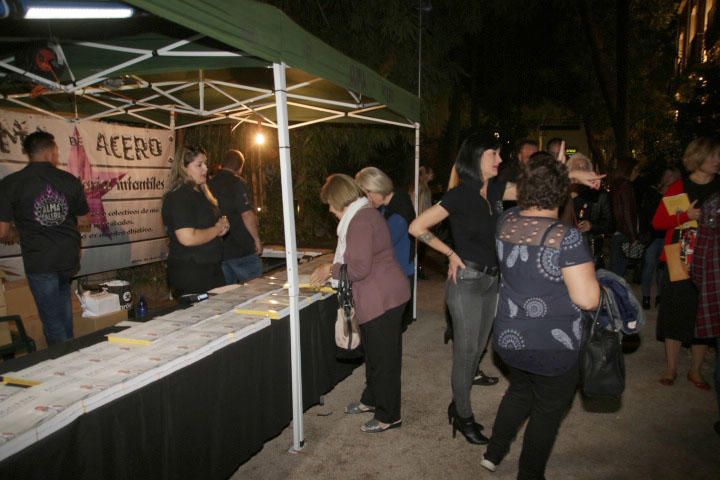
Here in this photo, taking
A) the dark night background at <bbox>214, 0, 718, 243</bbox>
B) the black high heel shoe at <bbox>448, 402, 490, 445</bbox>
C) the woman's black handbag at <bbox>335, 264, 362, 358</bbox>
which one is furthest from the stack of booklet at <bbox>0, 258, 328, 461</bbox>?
the dark night background at <bbox>214, 0, 718, 243</bbox>

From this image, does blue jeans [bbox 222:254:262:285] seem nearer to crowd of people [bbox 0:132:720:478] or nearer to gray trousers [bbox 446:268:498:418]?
crowd of people [bbox 0:132:720:478]

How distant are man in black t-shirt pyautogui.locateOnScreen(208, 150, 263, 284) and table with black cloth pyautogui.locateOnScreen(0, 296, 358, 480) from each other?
1424 mm

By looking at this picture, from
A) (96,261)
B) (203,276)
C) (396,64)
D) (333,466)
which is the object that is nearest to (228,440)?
(333,466)

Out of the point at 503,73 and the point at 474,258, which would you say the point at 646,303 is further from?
the point at 503,73

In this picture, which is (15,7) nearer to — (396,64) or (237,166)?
(237,166)

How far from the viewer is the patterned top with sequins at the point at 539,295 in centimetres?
217

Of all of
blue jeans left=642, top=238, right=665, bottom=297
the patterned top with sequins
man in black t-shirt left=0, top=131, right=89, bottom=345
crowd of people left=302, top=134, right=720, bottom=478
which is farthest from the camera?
blue jeans left=642, top=238, right=665, bottom=297

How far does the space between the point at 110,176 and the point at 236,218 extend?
226cm

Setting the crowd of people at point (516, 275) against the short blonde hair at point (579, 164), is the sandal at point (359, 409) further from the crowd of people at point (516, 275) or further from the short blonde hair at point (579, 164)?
the short blonde hair at point (579, 164)

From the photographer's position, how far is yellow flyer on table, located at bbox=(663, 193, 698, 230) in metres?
3.68

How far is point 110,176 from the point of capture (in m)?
5.79

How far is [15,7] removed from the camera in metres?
1.77

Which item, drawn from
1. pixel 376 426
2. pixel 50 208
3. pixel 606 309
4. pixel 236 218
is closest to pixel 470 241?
pixel 606 309

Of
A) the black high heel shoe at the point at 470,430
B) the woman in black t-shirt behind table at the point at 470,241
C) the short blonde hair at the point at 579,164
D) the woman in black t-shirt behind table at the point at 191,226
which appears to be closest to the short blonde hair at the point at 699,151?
the short blonde hair at the point at 579,164
